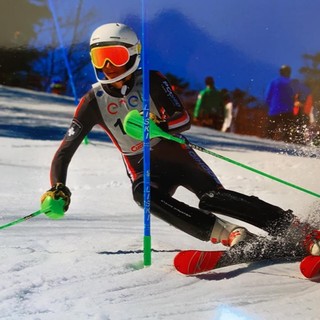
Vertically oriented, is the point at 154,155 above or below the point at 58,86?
below

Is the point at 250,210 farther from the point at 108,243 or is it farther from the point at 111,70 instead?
the point at 111,70

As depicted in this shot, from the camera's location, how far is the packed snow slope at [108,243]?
1210mm

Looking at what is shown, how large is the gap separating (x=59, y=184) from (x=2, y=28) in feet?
2.37

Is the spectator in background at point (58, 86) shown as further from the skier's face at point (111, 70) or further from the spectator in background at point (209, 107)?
the spectator in background at point (209, 107)

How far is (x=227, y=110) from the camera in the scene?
3172 mm

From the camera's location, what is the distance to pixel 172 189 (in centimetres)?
165

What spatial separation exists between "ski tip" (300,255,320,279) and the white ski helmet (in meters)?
0.64

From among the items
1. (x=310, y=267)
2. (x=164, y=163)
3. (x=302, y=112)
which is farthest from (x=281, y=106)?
(x=310, y=267)

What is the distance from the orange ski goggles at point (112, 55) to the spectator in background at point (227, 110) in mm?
1324

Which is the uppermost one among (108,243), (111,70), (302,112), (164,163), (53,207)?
(111,70)

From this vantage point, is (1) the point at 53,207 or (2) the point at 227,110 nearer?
(1) the point at 53,207

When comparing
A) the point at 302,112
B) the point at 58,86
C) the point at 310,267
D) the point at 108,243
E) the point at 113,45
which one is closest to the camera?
the point at 310,267

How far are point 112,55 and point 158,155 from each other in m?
0.29

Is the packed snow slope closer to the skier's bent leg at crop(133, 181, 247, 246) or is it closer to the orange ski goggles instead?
the skier's bent leg at crop(133, 181, 247, 246)
